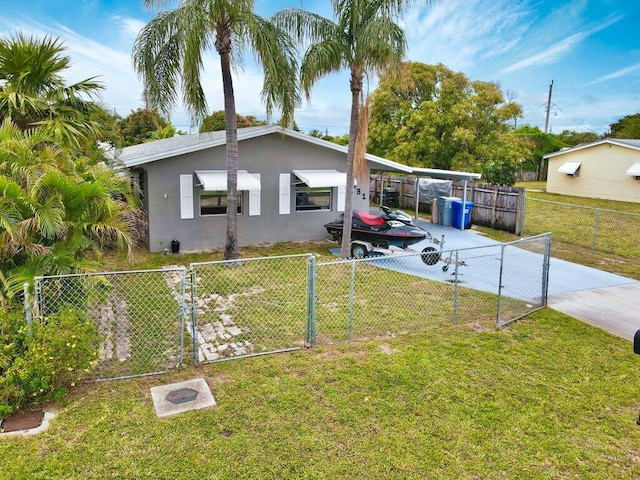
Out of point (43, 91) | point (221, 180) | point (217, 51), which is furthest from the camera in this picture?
point (221, 180)

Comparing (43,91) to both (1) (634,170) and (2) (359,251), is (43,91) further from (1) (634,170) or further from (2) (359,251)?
(1) (634,170)

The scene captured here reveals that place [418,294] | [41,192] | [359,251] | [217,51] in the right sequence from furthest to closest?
[359,251]
[217,51]
[418,294]
[41,192]

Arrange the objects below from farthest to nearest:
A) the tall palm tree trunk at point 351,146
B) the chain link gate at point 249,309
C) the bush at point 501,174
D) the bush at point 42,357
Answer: the bush at point 501,174 → the tall palm tree trunk at point 351,146 → the chain link gate at point 249,309 → the bush at point 42,357

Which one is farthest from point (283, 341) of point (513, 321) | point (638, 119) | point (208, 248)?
point (638, 119)

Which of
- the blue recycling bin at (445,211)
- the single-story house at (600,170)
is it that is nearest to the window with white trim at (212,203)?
the blue recycling bin at (445,211)

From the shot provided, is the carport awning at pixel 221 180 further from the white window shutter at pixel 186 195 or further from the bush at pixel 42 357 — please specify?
the bush at pixel 42 357

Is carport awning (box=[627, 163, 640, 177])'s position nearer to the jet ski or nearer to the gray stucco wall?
the gray stucco wall

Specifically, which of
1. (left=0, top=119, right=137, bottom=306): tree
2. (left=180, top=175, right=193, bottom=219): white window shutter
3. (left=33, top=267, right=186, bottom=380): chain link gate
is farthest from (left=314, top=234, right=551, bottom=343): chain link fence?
(left=180, top=175, right=193, bottom=219): white window shutter

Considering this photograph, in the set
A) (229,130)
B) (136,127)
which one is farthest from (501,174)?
(136,127)

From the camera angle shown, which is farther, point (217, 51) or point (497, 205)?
point (497, 205)
